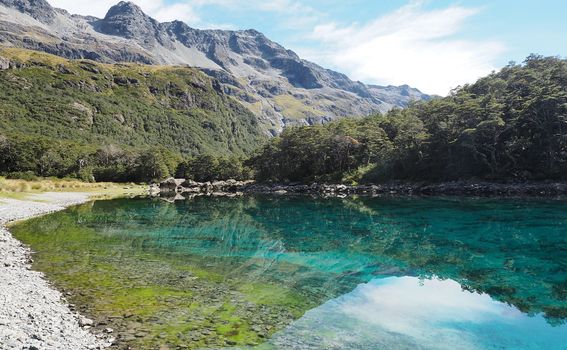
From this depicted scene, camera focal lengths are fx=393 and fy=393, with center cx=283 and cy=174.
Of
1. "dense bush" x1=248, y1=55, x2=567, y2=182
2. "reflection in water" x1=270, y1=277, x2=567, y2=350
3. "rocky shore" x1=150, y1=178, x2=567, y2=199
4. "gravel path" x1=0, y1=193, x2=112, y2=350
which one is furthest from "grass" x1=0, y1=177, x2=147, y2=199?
"reflection in water" x1=270, y1=277, x2=567, y2=350

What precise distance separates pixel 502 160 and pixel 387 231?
57.3 metres

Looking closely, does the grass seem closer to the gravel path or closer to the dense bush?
the gravel path

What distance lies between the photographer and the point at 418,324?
15.2 metres

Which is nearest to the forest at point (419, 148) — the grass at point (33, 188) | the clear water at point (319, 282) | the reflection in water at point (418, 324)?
the grass at point (33, 188)

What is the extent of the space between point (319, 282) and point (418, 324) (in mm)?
6498

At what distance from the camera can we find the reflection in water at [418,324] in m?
13.2

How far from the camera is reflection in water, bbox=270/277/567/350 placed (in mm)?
13172

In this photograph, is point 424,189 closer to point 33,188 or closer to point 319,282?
point 319,282

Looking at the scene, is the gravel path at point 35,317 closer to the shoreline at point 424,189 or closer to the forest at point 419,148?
the shoreline at point 424,189

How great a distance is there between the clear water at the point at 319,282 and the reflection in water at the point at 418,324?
66 millimetres

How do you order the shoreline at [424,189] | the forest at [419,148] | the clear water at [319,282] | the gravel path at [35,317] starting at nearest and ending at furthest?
the gravel path at [35,317] < the clear water at [319,282] < the shoreline at [424,189] < the forest at [419,148]

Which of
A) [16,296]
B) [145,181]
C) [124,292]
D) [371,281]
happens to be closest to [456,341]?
[371,281]

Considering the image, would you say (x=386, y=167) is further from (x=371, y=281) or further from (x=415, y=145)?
(x=371, y=281)

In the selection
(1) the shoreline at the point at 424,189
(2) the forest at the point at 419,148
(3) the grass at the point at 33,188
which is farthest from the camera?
(2) the forest at the point at 419,148
